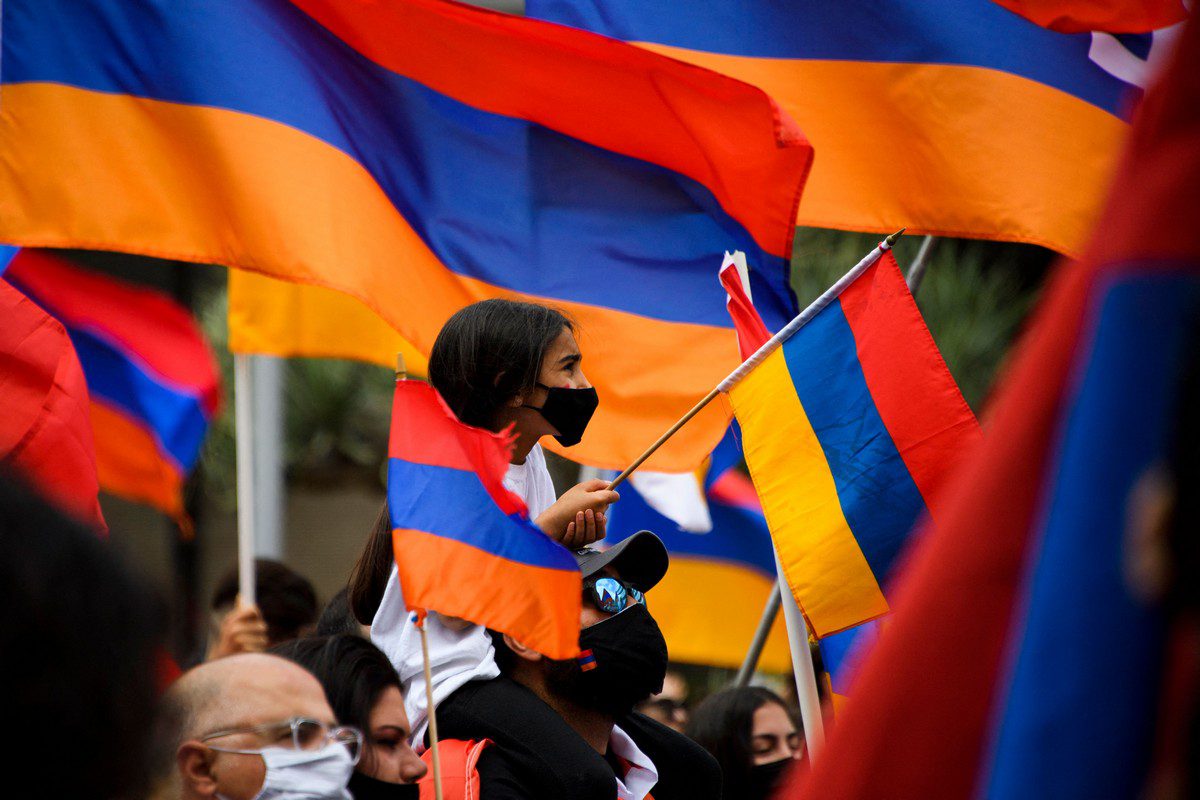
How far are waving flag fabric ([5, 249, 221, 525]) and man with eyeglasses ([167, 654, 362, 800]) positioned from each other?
325 centimetres

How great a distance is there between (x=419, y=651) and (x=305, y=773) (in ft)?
2.64

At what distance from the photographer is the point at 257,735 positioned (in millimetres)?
2371

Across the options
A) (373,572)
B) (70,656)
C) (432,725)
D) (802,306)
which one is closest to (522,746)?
(432,725)

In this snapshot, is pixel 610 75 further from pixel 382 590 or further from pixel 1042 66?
pixel 382 590

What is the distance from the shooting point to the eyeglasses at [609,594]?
10.8ft

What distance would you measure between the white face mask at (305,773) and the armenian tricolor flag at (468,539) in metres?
0.49

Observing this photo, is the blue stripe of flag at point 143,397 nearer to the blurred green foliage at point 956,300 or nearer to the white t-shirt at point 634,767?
the white t-shirt at point 634,767

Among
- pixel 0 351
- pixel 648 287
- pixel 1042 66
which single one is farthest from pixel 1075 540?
pixel 1042 66

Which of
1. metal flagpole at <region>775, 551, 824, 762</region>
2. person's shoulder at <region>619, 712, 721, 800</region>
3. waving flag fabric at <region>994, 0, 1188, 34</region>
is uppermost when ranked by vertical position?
waving flag fabric at <region>994, 0, 1188, 34</region>

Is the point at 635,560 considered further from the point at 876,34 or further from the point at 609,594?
the point at 876,34

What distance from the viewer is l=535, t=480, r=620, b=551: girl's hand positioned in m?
3.27

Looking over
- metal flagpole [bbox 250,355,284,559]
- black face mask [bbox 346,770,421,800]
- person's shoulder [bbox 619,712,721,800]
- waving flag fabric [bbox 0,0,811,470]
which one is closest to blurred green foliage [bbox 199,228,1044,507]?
metal flagpole [bbox 250,355,284,559]

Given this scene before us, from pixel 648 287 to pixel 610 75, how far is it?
27.1 inches

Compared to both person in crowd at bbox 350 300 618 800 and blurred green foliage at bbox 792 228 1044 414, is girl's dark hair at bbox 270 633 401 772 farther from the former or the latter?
blurred green foliage at bbox 792 228 1044 414
